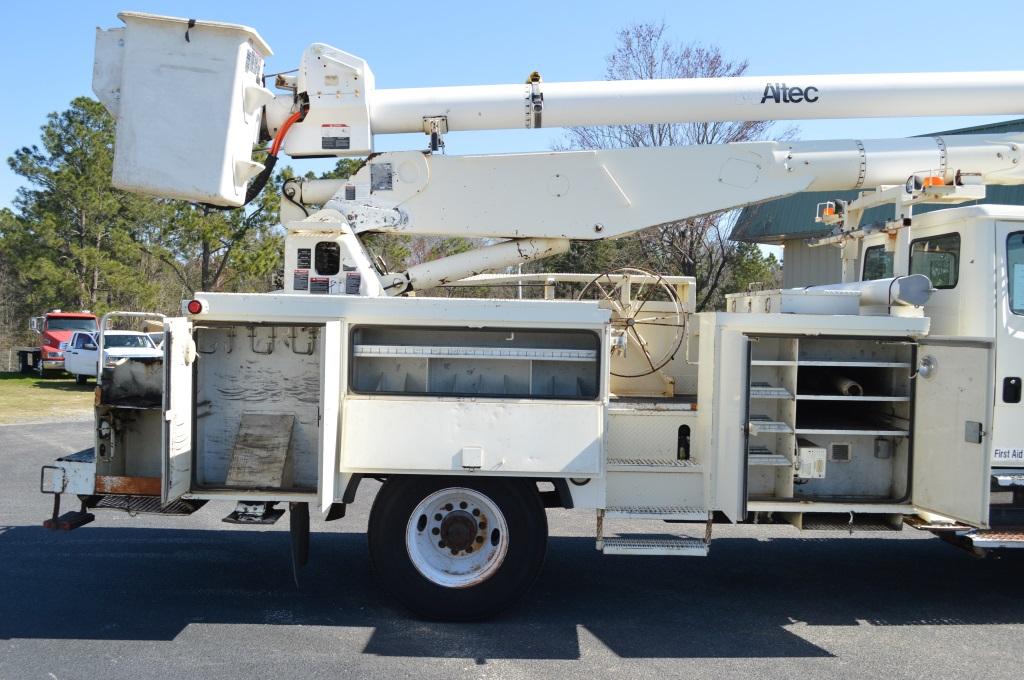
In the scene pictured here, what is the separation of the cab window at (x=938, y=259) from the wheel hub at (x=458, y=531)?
378 cm

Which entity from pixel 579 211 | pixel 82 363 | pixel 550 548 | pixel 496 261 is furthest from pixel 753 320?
pixel 82 363

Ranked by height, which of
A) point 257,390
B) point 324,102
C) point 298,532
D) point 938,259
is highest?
point 324,102

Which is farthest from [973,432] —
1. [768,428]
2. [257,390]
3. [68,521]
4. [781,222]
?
[781,222]

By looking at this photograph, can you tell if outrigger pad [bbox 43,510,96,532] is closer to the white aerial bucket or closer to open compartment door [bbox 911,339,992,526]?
the white aerial bucket

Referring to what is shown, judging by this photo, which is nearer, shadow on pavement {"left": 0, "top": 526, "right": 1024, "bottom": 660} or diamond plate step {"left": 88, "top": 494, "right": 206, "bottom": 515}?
shadow on pavement {"left": 0, "top": 526, "right": 1024, "bottom": 660}

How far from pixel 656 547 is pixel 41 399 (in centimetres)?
1828

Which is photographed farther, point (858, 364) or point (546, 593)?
point (546, 593)

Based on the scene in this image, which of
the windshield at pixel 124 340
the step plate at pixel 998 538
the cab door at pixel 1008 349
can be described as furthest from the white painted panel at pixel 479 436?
the windshield at pixel 124 340

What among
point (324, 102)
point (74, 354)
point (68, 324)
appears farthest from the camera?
point (68, 324)

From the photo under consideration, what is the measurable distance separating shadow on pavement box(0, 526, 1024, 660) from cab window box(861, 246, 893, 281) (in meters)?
2.46

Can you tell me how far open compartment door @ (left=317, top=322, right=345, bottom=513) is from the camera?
491cm

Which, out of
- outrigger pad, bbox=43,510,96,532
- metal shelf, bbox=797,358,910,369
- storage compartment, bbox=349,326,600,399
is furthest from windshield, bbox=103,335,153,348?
metal shelf, bbox=797,358,910,369

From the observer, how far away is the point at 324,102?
20.0ft

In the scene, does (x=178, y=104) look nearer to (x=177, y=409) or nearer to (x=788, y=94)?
(x=177, y=409)
